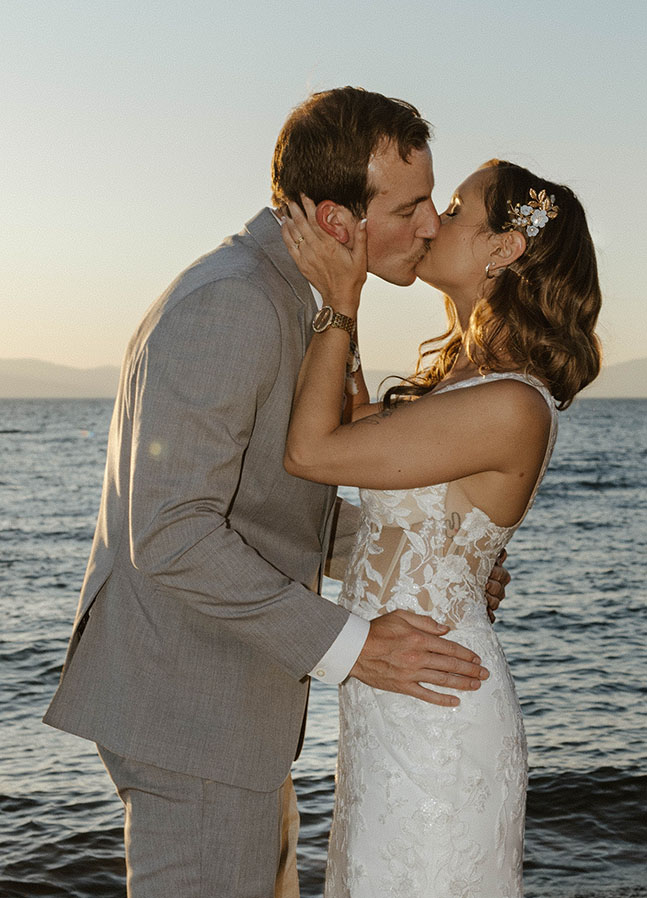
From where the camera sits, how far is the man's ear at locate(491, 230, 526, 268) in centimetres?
302

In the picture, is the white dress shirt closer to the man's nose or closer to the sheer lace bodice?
the sheer lace bodice

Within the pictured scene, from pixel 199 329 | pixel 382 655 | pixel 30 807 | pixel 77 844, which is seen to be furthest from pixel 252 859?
pixel 30 807

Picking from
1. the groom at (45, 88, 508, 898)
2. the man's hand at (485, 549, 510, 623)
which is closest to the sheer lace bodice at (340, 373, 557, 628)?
the groom at (45, 88, 508, 898)

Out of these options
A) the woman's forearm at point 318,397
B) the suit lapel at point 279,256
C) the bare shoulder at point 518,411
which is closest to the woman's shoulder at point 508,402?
the bare shoulder at point 518,411

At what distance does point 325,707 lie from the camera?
8719 mm

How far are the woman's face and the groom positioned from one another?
13.8 inches

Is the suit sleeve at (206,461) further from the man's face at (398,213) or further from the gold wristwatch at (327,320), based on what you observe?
the man's face at (398,213)

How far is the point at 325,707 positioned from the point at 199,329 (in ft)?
22.4

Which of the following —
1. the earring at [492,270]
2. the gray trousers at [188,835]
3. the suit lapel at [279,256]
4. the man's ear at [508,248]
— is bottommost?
the gray trousers at [188,835]

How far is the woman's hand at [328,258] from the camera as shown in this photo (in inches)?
105

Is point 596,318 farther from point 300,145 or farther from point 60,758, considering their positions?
point 60,758

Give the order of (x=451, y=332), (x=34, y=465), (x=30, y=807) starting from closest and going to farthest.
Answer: (x=451, y=332) < (x=30, y=807) < (x=34, y=465)

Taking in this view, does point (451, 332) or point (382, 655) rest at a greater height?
point (451, 332)

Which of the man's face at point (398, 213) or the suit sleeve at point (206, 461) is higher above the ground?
the man's face at point (398, 213)
